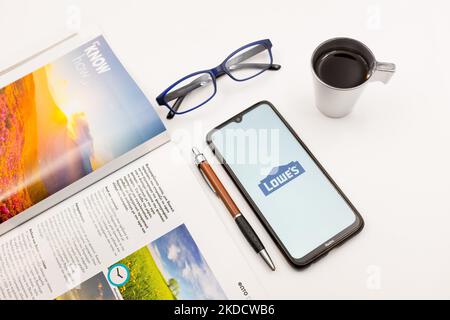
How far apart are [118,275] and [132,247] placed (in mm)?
43

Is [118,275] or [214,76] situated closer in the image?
[118,275]

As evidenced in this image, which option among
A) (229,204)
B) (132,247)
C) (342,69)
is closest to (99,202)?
(132,247)

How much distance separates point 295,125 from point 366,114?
11 centimetres

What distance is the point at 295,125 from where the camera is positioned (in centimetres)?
68

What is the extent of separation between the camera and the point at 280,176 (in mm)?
628

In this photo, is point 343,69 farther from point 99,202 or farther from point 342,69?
point 99,202

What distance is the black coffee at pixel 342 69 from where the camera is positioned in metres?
0.61

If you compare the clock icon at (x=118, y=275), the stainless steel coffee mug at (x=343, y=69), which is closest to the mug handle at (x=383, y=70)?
the stainless steel coffee mug at (x=343, y=69)

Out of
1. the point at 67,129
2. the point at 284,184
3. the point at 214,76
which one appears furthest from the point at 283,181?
the point at 67,129

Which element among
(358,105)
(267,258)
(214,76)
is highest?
(214,76)

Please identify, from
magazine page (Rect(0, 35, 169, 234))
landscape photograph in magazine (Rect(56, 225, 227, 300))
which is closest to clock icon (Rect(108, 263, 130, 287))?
landscape photograph in magazine (Rect(56, 225, 227, 300))

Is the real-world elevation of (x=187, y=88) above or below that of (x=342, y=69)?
above

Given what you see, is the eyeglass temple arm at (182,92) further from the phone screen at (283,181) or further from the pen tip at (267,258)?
the pen tip at (267,258)
